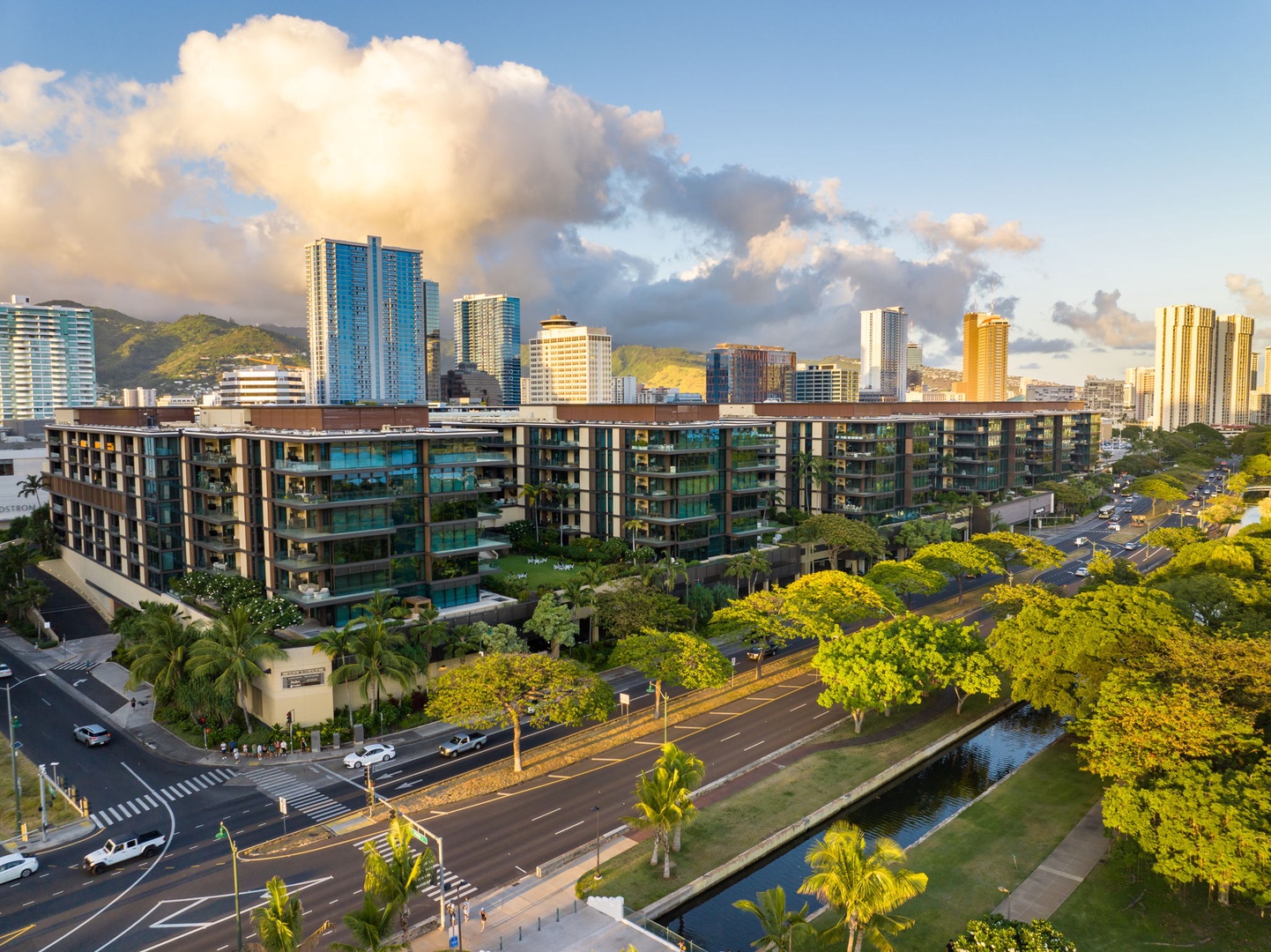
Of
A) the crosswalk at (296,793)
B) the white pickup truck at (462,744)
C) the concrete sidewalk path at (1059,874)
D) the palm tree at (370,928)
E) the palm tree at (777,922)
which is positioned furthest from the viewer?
the white pickup truck at (462,744)

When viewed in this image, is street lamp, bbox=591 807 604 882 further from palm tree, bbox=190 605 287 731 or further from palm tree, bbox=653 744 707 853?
palm tree, bbox=190 605 287 731

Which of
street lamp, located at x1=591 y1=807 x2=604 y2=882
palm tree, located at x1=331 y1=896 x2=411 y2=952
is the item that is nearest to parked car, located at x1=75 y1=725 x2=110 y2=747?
street lamp, located at x1=591 y1=807 x2=604 y2=882

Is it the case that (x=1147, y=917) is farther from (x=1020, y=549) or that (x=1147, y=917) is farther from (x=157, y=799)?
(x=1020, y=549)

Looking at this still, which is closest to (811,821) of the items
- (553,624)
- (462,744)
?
(462,744)

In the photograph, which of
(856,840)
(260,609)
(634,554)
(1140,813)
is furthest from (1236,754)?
(260,609)

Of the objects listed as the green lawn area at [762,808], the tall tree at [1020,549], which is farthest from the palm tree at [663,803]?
the tall tree at [1020,549]

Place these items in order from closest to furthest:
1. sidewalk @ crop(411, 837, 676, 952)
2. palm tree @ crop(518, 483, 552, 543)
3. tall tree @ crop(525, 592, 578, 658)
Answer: sidewalk @ crop(411, 837, 676, 952) < tall tree @ crop(525, 592, 578, 658) < palm tree @ crop(518, 483, 552, 543)

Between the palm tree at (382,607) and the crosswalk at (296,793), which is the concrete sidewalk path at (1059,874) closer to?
the crosswalk at (296,793)
